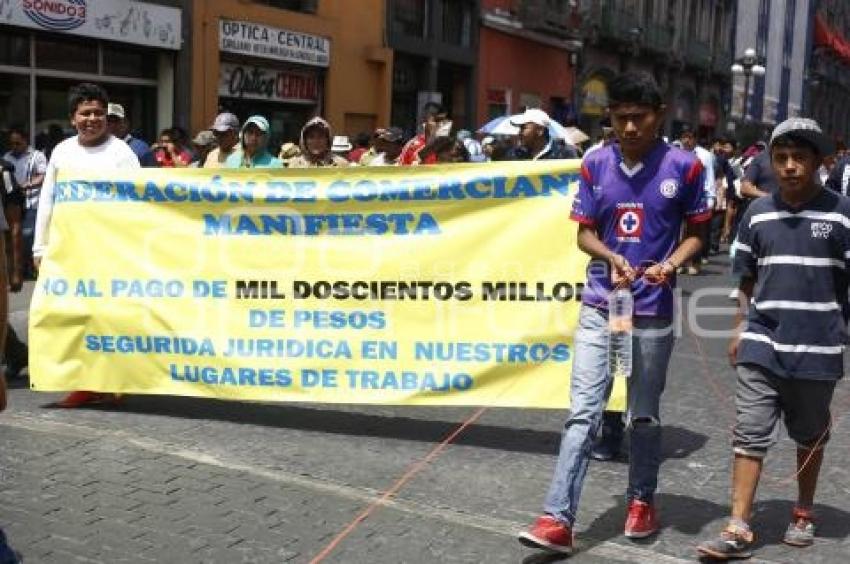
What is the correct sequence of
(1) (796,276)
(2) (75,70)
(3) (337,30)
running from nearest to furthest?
1. (1) (796,276)
2. (2) (75,70)
3. (3) (337,30)

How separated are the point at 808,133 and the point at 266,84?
15.6 m

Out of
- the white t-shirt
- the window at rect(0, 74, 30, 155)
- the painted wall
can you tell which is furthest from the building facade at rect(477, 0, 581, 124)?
the white t-shirt

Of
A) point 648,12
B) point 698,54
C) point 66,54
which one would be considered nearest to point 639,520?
point 66,54

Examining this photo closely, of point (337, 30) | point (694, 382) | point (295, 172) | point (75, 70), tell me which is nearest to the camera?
point (295, 172)

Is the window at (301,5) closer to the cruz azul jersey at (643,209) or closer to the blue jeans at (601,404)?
the cruz azul jersey at (643,209)

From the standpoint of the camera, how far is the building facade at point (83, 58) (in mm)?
14328

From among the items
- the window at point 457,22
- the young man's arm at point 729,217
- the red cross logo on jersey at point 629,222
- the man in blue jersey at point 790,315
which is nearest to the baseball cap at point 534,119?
the red cross logo on jersey at point 629,222

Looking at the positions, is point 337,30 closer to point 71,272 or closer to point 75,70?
point 75,70

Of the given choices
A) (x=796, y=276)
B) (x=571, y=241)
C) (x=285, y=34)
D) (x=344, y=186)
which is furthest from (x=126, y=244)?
(x=285, y=34)

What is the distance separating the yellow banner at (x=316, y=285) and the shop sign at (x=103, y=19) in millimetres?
8590

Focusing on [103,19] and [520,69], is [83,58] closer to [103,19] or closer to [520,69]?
[103,19]

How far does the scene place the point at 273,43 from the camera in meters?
18.5

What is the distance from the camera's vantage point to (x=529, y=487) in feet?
16.8

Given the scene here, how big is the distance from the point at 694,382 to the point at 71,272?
422cm
